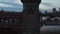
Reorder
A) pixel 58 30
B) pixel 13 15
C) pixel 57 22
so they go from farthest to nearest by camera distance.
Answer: pixel 58 30, pixel 57 22, pixel 13 15

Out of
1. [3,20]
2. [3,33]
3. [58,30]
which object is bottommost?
[58,30]

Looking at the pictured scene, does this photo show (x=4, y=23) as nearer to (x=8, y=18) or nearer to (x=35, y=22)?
(x=8, y=18)

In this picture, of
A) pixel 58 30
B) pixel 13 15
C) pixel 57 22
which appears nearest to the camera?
pixel 13 15

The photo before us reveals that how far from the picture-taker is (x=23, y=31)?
93 cm

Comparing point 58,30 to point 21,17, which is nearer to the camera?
point 21,17

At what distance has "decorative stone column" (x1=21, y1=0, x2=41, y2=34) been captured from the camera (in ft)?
2.95

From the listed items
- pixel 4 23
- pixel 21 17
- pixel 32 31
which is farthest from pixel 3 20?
pixel 32 31

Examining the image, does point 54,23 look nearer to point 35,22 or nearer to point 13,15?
point 35,22

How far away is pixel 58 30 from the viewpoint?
1366mm

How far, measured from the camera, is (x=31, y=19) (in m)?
0.92

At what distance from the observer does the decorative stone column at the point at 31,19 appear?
35.4 inches

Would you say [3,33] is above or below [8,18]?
below

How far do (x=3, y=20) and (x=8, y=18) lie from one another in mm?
47

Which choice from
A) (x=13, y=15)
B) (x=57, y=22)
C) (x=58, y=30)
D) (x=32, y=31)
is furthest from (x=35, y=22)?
(x=58, y=30)
